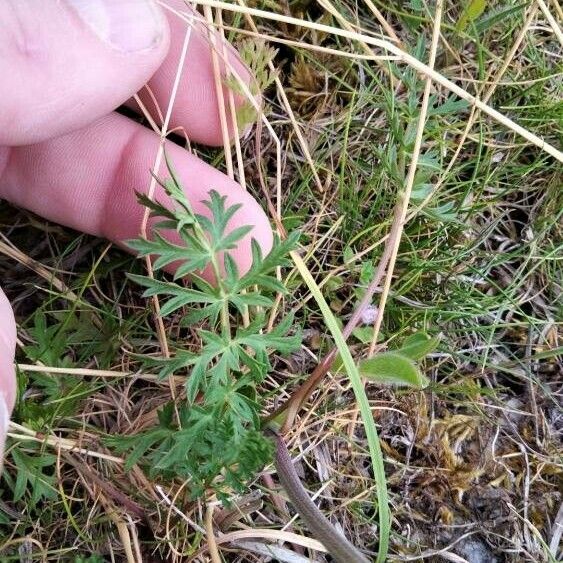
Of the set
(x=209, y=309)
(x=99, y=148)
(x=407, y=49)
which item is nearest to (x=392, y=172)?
(x=407, y=49)

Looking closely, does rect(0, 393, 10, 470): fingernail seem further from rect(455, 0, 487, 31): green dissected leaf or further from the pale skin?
rect(455, 0, 487, 31): green dissected leaf

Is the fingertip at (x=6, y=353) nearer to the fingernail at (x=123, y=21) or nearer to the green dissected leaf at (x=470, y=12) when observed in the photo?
the fingernail at (x=123, y=21)

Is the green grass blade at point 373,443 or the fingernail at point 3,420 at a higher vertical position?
the fingernail at point 3,420

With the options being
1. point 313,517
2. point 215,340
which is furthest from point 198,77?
point 313,517

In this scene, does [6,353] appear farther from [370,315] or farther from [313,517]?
[370,315]

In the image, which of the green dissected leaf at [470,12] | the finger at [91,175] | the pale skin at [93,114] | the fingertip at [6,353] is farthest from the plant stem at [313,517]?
the green dissected leaf at [470,12]

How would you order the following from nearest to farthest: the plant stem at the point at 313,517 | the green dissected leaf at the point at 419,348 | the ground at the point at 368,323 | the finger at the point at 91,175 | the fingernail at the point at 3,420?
the fingernail at the point at 3,420 < the plant stem at the point at 313,517 < the green dissected leaf at the point at 419,348 < the ground at the point at 368,323 < the finger at the point at 91,175

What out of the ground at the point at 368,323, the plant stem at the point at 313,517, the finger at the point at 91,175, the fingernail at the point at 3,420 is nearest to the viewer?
the fingernail at the point at 3,420
